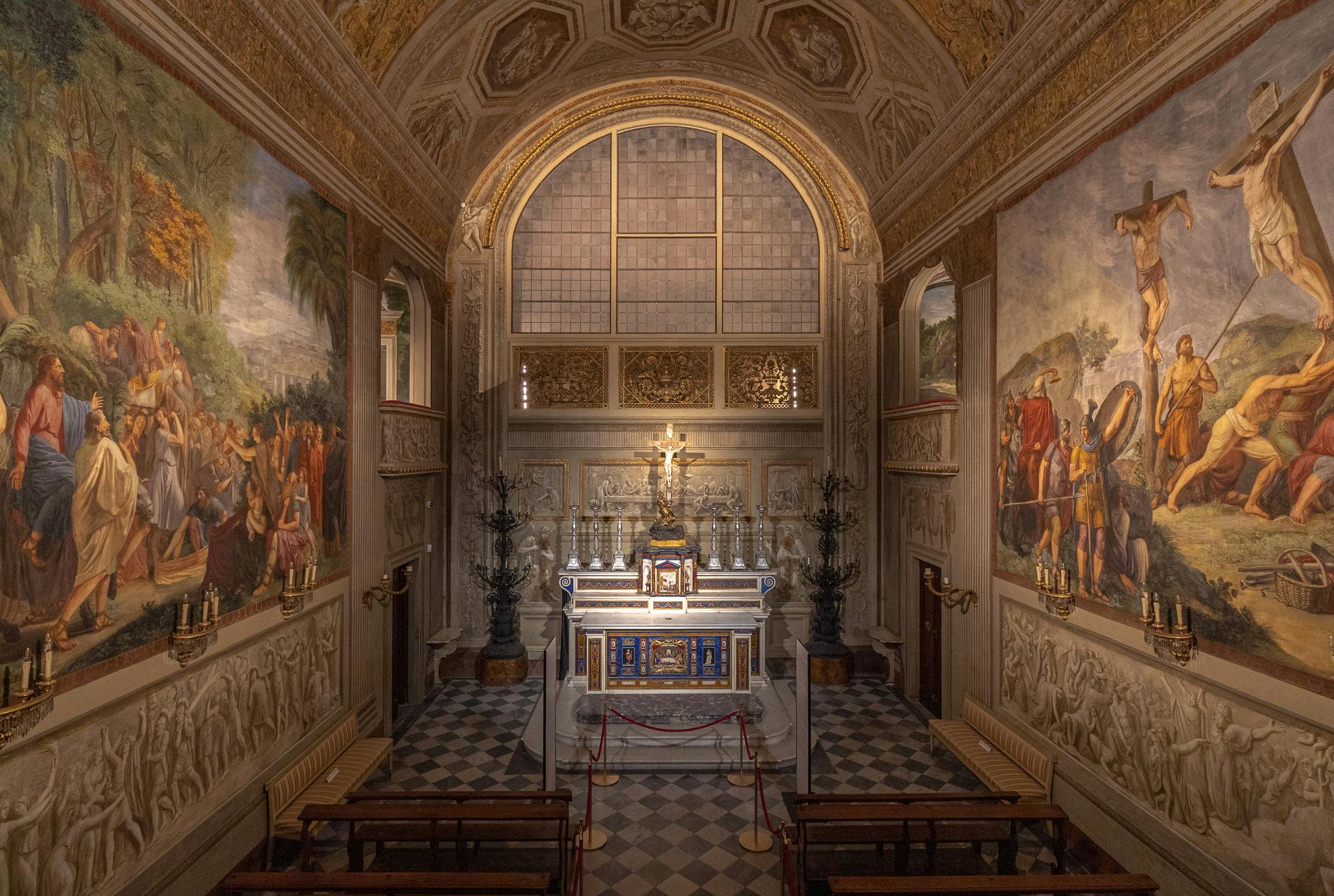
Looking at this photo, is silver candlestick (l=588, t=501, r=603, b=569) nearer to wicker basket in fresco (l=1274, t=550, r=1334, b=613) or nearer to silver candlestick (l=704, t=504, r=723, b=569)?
silver candlestick (l=704, t=504, r=723, b=569)

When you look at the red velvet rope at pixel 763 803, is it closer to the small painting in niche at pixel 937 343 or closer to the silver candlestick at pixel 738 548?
the silver candlestick at pixel 738 548

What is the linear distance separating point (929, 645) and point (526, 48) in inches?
474

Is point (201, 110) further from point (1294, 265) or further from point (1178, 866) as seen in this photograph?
point (1178, 866)

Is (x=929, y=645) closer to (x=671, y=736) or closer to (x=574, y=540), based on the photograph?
(x=671, y=736)

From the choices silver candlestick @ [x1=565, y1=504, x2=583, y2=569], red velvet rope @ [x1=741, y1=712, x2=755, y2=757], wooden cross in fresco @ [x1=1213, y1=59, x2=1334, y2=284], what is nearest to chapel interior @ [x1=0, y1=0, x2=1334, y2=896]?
wooden cross in fresco @ [x1=1213, y1=59, x2=1334, y2=284]

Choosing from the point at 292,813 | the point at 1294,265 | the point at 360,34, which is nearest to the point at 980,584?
the point at 1294,265

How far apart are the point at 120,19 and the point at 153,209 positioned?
1.29m

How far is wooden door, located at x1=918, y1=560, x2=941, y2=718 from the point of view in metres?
11.0

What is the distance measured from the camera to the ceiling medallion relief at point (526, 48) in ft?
35.3

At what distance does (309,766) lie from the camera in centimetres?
736

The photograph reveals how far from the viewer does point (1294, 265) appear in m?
4.52

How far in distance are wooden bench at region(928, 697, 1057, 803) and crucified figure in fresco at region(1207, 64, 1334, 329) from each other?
521cm

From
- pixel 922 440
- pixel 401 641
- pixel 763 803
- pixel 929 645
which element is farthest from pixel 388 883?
pixel 922 440

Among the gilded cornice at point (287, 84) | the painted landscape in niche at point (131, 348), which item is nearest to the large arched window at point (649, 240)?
the gilded cornice at point (287, 84)
